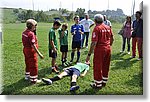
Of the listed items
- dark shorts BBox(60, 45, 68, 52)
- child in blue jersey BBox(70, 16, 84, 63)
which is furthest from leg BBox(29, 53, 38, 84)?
child in blue jersey BBox(70, 16, 84, 63)

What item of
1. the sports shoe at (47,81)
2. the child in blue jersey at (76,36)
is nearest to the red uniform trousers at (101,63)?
the sports shoe at (47,81)

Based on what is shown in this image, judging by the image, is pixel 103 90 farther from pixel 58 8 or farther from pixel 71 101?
pixel 58 8

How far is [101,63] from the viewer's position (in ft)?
9.28

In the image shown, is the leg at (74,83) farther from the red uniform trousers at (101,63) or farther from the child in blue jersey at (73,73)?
the red uniform trousers at (101,63)

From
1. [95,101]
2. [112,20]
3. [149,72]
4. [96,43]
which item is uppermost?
[112,20]

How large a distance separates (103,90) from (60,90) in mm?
441

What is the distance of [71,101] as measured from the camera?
9.10 ft

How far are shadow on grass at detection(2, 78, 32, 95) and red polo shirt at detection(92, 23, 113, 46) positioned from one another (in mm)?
888

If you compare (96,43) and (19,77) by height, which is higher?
(96,43)

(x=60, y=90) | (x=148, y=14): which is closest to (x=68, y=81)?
(x=60, y=90)

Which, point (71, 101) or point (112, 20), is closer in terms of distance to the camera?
point (71, 101)

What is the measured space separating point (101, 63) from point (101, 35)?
289 millimetres

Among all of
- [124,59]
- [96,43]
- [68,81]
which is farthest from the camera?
[124,59]

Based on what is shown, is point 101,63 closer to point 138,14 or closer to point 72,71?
point 72,71
